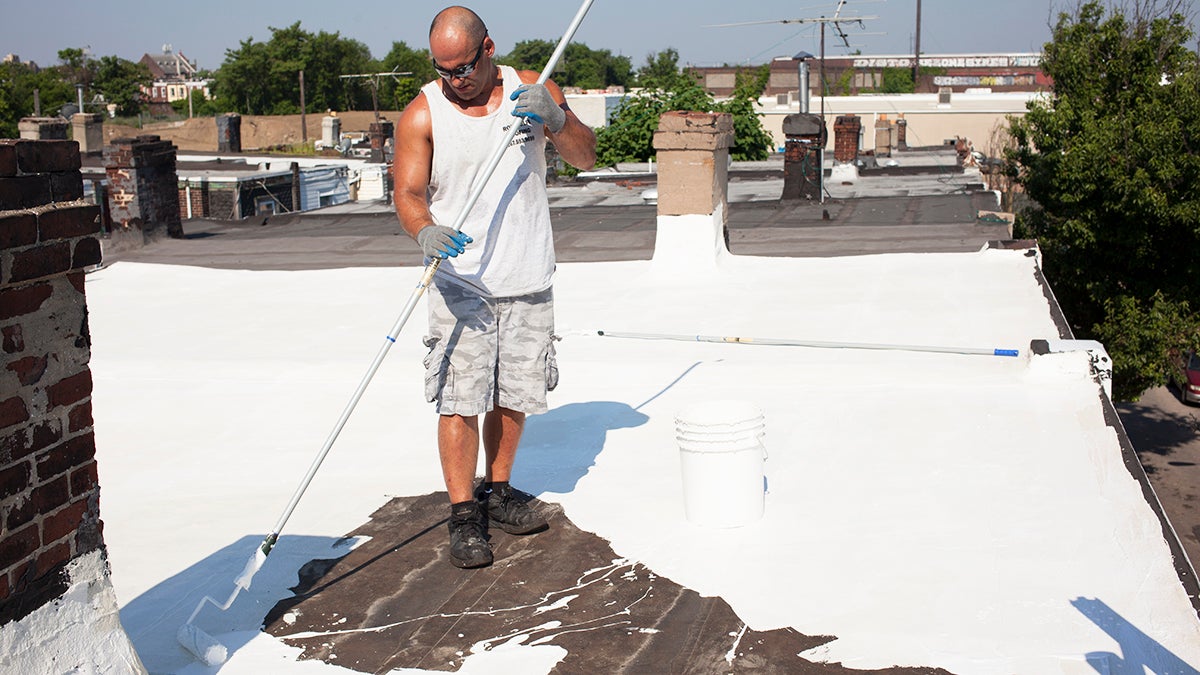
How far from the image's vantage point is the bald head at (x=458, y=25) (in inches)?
155

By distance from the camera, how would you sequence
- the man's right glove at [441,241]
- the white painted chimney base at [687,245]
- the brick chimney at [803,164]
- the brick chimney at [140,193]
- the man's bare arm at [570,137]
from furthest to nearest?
the brick chimney at [803,164], the brick chimney at [140,193], the white painted chimney base at [687,245], the man's bare arm at [570,137], the man's right glove at [441,241]

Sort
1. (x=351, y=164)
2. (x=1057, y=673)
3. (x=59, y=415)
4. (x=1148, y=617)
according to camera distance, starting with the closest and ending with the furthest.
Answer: (x=59, y=415) < (x=1057, y=673) < (x=1148, y=617) < (x=351, y=164)

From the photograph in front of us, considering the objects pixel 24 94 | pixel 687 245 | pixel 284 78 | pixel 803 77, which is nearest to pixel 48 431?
pixel 687 245

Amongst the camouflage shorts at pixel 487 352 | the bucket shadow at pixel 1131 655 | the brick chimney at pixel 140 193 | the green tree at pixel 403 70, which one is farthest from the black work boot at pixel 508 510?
the green tree at pixel 403 70

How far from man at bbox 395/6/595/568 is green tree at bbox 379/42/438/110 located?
228ft

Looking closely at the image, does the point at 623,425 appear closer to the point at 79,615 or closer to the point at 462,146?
the point at 462,146

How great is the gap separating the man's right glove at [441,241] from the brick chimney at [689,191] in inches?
232

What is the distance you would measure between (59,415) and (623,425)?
10.7ft

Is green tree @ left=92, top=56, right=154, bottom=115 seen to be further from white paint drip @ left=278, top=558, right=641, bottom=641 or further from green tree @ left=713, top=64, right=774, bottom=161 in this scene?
white paint drip @ left=278, top=558, right=641, bottom=641

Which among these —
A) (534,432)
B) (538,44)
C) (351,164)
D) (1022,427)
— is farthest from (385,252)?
(538,44)

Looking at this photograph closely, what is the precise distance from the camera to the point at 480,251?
Answer: 13.6 feet

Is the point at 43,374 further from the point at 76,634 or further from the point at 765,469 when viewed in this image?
the point at 765,469

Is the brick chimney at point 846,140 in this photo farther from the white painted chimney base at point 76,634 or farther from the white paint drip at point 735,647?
the white painted chimney base at point 76,634

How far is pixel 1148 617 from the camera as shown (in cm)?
351
